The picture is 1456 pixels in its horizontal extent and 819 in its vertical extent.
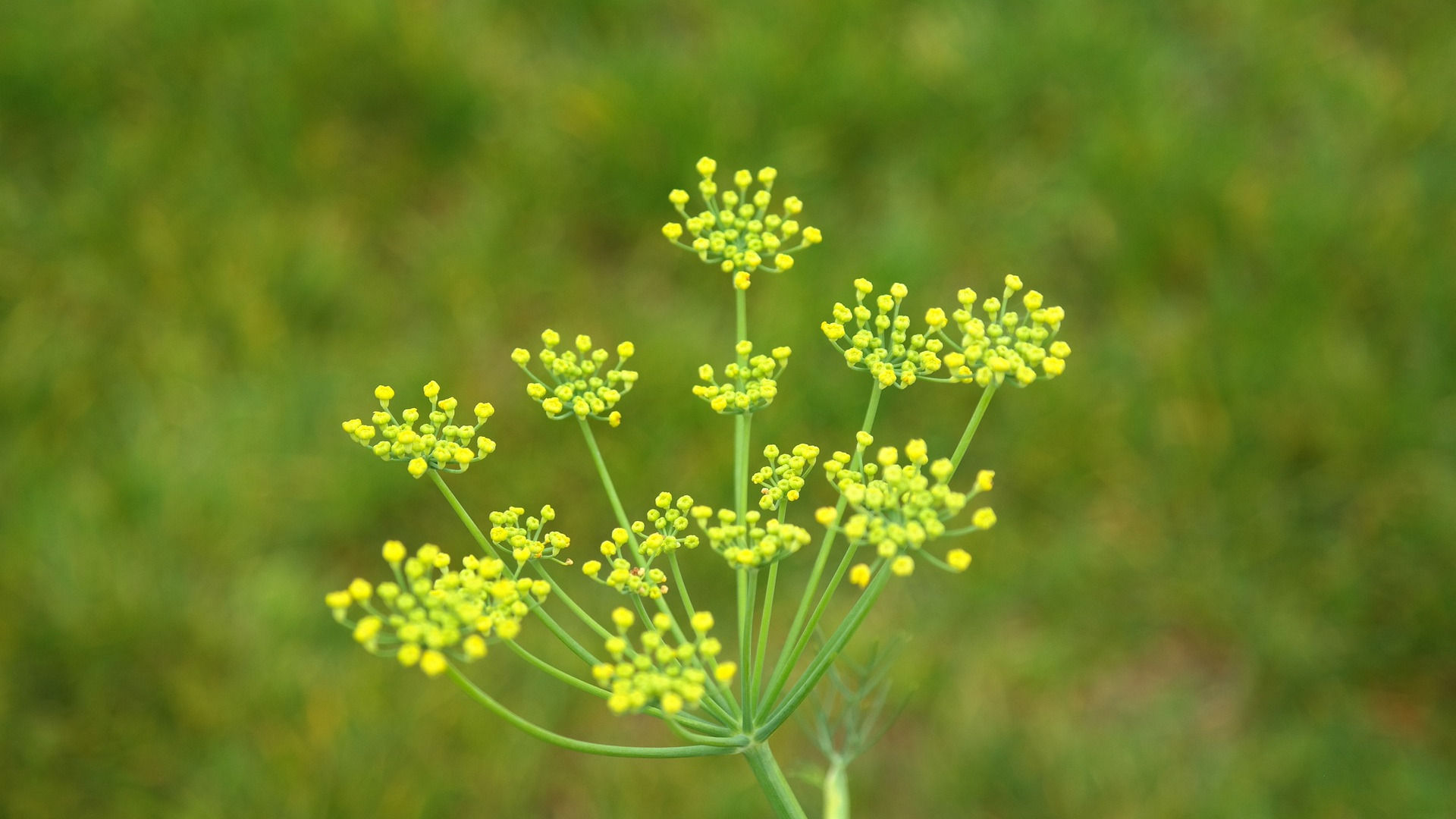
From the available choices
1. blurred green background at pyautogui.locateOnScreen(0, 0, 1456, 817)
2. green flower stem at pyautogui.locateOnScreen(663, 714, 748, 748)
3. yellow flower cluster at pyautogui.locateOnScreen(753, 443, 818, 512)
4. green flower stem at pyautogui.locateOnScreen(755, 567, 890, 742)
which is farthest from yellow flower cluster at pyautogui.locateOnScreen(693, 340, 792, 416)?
blurred green background at pyautogui.locateOnScreen(0, 0, 1456, 817)

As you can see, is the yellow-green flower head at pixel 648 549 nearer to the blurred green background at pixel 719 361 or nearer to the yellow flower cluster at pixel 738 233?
the yellow flower cluster at pixel 738 233

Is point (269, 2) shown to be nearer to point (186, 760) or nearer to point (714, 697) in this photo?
point (186, 760)

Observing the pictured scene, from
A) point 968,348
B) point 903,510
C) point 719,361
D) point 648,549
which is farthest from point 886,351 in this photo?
point 719,361

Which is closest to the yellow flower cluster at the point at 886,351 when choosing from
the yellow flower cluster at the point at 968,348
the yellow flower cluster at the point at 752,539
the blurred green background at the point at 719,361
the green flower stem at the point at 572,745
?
the yellow flower cluster at the point at 968,348

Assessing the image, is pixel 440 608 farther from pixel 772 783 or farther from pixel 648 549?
pixel 772 783

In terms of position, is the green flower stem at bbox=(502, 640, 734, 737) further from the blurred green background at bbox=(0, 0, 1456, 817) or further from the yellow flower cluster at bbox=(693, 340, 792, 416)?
the blurred green background at bbox=(0, 0, 1456, 817)

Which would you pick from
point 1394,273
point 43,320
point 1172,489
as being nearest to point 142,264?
point 43,320

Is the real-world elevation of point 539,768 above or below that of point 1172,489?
below
